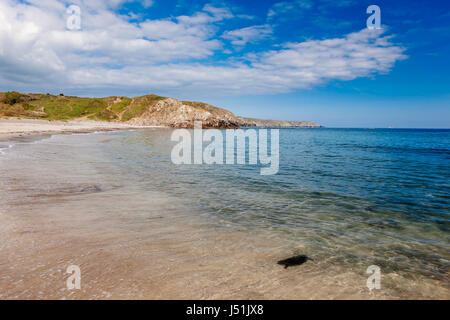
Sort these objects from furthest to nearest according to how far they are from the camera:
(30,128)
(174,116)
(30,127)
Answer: (174,116), (30,127), (30,128)

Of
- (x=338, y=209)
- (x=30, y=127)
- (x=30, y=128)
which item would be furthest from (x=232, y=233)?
(x=30, y=127)

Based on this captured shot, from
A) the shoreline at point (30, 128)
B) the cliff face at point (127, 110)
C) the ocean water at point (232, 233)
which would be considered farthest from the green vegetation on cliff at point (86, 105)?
the ocean water at point (232, 233)

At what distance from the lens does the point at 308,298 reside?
400 cm

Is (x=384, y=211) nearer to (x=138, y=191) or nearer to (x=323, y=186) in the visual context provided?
(x=323, y=186)

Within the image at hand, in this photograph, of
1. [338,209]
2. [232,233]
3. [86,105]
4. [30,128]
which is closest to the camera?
[232,233]

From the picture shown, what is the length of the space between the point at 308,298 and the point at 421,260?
132 inches

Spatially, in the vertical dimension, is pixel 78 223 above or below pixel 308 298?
above

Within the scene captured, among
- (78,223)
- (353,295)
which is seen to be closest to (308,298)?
(353,295)

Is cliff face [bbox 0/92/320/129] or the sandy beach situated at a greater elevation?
cliff face [bbox 0/92/320/129]

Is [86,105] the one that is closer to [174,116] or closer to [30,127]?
[174,116]

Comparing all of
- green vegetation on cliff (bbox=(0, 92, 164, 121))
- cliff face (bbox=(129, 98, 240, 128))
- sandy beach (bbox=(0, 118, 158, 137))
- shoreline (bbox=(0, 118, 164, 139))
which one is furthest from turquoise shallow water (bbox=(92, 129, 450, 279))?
green vegetation on cliff (bbox=(0, 92, 164, 121))

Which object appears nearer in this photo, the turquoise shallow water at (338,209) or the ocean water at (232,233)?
the ocean water at (232,233)

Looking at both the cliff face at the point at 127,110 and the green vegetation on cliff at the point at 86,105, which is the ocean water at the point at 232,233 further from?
the green vegetation on cliff at the point at 86,105

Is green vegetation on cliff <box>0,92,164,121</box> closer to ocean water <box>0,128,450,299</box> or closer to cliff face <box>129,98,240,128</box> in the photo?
cliff face <box>129,98,240,128</box>
